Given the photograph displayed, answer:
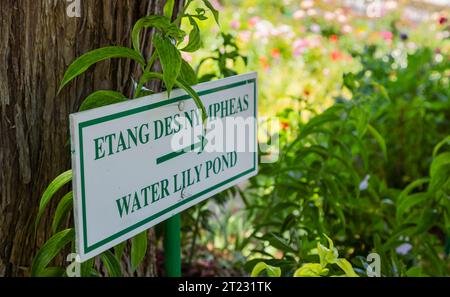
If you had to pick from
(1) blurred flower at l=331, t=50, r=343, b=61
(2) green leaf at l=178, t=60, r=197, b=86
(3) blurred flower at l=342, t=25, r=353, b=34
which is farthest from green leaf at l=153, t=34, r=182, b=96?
(3) blurred flower at l=342, t=25, r=353, b=34

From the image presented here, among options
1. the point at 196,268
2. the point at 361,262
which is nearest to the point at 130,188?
the point at 361,262

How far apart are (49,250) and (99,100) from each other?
0.26m

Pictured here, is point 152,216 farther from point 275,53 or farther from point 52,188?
point 275,53

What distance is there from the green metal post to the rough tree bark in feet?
0.78

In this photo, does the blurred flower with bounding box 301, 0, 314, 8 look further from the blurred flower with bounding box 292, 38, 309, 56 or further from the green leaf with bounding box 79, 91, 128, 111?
the green leaf with bounding box 79, 91, 128, 111

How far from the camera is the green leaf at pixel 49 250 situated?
3.93 ft

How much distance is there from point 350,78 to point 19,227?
0.97 metres

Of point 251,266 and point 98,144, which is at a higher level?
point 98,144

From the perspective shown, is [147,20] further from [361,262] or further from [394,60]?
[394,60]

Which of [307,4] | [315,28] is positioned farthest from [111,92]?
[307,4]

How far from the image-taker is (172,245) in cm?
150

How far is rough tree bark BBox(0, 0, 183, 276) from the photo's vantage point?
49.8 inches

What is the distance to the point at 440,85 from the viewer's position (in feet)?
10.5

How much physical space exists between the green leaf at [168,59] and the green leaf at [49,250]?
29 cm
